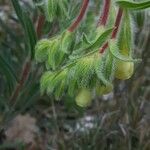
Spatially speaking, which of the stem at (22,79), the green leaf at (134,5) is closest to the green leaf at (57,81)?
the green leaf at (134,5)

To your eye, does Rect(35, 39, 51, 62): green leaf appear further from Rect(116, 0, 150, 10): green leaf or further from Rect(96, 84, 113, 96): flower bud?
Rect(116, 0, 150, 10): green leaf

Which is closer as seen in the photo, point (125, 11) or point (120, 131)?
point (125, 11)

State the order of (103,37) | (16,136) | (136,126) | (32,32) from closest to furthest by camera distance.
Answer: (103,37) → (32,32) → (136,126) → (16,136)

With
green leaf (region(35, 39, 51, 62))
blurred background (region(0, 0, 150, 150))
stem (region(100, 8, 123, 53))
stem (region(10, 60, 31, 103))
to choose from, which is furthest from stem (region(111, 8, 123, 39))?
stem (region(10, 60, 31, 103))

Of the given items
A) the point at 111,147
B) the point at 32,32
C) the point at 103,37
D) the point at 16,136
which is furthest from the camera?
the point at 16,136

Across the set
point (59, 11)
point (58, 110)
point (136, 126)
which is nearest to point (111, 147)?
point (136, 126)

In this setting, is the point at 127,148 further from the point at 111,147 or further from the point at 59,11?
the point at 59,11

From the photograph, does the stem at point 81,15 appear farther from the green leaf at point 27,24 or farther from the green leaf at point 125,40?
the green leaf at point 27,24

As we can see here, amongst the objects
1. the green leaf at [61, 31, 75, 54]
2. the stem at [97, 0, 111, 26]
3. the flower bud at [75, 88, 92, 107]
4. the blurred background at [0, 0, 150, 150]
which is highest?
the stem at [97, 0, 111, 26]
